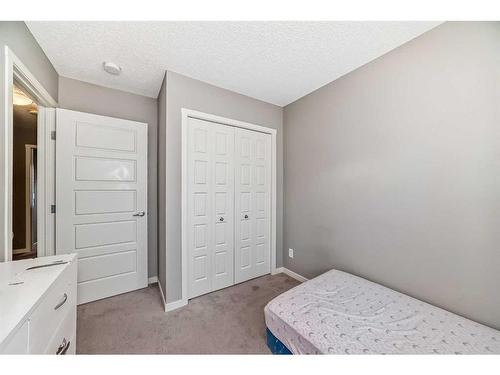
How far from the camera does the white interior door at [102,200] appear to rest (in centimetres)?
191

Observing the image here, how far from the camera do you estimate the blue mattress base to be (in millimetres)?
1269

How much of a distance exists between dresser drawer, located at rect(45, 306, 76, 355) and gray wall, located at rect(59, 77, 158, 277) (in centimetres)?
131

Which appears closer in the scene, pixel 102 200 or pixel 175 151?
pixel 175 151

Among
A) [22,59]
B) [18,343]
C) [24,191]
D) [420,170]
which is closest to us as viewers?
[18,343]

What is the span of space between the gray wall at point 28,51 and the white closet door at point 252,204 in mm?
1751

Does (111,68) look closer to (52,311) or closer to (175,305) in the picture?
(52,311)

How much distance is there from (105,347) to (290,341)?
1.37 m

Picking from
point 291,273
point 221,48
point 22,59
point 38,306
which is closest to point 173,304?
point 38,306

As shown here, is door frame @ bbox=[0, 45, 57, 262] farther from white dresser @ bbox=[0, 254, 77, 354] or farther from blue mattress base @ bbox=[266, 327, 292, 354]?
blue mattress base @ bbox=[266, 327, 292, 354]

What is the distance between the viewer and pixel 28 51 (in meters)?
1.39

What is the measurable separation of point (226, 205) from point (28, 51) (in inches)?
79.2

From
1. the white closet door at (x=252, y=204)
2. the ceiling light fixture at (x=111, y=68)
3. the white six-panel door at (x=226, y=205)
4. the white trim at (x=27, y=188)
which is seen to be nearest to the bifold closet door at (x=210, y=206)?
the white six-panel door at (x=226, y=205)
